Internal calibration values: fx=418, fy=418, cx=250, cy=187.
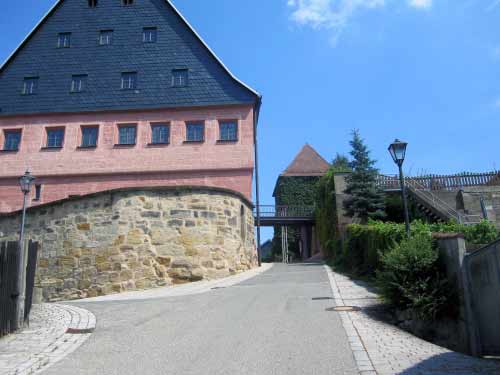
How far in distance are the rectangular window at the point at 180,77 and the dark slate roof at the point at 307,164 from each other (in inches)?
618

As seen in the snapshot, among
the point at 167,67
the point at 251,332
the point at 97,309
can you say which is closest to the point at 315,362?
the point at 251,332

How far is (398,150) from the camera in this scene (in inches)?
420

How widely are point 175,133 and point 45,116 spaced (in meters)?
7.84

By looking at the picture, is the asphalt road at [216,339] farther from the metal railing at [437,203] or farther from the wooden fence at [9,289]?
the metal railing at [437,203]

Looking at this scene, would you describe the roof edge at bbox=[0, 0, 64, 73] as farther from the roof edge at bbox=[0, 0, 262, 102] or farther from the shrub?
the shrub

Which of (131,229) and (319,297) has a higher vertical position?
(131,229)

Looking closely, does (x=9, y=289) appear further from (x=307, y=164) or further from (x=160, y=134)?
(x=307, y=164)

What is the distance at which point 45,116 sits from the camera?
80.0ft

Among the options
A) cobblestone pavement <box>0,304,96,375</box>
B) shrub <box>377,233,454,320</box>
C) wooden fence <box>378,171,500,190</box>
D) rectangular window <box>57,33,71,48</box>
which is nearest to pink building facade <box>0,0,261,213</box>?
rectangular window <box>57,33,71,48</box>

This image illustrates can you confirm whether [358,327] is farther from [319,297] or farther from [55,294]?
[55,294]

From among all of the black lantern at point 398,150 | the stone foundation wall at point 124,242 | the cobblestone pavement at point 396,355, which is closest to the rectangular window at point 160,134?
the stone foundation wall at point 124,242

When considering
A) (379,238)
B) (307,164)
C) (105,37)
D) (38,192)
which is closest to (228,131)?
(105,37)

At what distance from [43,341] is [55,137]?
2034cm

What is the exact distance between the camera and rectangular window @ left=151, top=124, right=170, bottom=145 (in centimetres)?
2361
